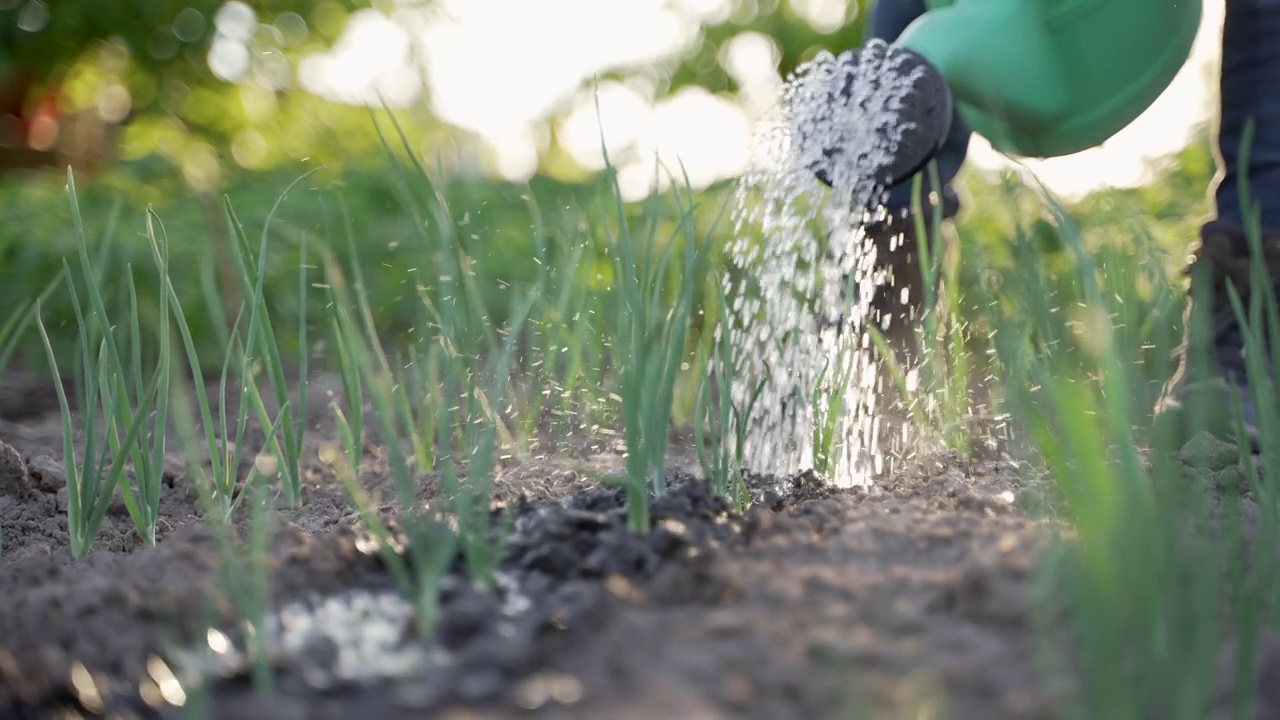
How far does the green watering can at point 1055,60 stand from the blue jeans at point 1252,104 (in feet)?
0.92

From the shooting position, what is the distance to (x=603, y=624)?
2.45ft

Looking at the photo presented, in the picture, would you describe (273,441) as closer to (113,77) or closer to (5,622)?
(5,622)

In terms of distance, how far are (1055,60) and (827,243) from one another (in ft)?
2.08

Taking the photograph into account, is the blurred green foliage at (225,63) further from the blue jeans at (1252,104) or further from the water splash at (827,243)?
the blue jeans at (1252,104)

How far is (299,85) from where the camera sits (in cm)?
805

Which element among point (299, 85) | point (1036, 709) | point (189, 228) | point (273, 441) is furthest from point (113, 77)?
point (1036, 709)

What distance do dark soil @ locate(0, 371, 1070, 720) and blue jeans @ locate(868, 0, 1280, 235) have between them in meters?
1.08

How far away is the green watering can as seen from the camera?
6.39ft

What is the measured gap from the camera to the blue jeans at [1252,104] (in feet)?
5.96

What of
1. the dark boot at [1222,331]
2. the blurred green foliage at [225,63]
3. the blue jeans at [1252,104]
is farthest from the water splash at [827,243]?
the blurred green foliage at [225,63]

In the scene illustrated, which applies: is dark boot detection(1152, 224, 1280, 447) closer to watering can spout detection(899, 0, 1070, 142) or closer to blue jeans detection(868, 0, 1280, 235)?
blue jeans detection(868, 0, 1280, 235)

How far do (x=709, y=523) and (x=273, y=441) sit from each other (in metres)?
0.68

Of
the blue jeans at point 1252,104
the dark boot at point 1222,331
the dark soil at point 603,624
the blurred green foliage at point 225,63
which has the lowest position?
the dark soil at point 603,624

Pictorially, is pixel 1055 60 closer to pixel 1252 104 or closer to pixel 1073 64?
pixel 1073 64
